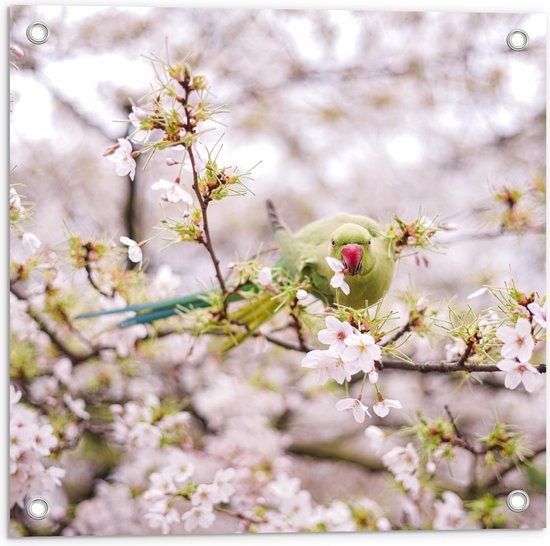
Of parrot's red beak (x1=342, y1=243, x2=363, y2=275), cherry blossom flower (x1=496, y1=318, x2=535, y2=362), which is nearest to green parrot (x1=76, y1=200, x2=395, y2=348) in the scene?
parrot's red beak (x1=342, y1=243, x2=363, y2=275)

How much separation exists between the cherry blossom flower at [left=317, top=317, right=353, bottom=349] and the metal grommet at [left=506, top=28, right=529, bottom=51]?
3.28ft

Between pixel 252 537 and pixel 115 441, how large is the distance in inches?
16.8

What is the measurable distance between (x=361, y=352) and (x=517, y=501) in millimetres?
895

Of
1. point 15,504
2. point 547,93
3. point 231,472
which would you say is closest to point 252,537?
point 231,472

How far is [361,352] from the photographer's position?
3.19ft

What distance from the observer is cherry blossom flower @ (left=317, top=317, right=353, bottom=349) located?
0.98 metres

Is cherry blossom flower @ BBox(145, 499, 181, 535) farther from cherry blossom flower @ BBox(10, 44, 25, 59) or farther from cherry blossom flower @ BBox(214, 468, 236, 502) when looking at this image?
cherry blossom flower @ BBox(10, 44, 25, 59)

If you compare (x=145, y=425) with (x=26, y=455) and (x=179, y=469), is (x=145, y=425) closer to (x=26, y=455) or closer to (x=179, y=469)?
(x=179, y=469)

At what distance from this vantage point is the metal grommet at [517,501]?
1.61 metres

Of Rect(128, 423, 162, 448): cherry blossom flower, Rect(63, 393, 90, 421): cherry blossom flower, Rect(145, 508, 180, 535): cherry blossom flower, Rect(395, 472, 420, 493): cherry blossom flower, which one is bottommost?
Rect(145, 508, 180, 535): cherry blossom flower

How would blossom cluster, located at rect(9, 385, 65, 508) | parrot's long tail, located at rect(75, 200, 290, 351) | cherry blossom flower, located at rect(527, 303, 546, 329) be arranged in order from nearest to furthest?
cherry blossom flower, located at rect(527, 303, 546, 329), parrot's long tail, located at rect(75, 200, 290, 351), blossom cluster, located at rect(9, 385, 65, 508)

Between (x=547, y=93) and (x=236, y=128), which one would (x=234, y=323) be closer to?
(x=236, y=128)

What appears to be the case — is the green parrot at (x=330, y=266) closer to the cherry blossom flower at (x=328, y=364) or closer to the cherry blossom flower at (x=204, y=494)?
the cherry blossom flower at (x=328, y=364)

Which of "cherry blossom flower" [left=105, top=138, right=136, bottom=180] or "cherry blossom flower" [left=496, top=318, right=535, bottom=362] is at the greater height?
"cherry blossom flower" [left=105, top=138, right=136, bottom=180]
